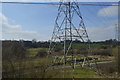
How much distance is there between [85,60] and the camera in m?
3.36

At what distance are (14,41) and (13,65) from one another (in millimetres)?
286

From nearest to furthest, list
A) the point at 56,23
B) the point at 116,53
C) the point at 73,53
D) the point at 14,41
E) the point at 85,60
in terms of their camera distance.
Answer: the point at 14,41, the point at 56,23, the point at 73,53, the point at 116,53, the point at 85,60

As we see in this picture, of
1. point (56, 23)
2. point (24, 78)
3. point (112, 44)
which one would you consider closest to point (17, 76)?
Answer: point (24, 78)

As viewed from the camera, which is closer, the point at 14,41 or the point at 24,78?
the point at 24,78

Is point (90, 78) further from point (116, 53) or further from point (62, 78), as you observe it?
point (62, 78)

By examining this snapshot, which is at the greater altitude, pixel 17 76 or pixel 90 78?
pixel 17 76

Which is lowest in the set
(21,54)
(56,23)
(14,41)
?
(21,54)

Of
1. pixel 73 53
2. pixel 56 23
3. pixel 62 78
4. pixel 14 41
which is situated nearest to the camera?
pixel 14 41

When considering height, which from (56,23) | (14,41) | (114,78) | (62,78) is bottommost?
(114,78)

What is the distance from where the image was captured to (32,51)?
2020 millimetres

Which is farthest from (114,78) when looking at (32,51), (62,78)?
(32,51)

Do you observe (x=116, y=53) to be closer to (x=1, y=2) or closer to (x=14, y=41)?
(x=14, y=41)

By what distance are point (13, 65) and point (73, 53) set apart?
49.7 inches

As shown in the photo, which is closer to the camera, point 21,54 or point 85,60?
point 21,54
